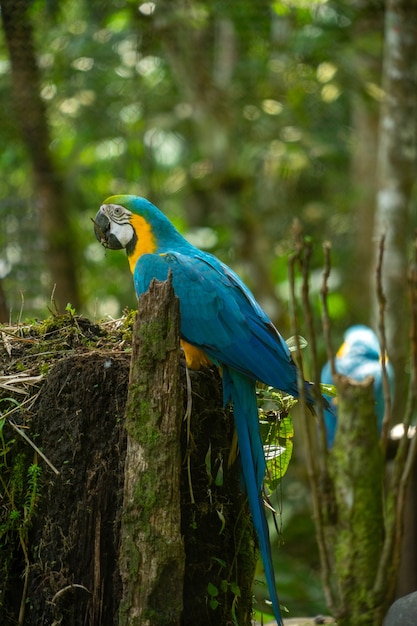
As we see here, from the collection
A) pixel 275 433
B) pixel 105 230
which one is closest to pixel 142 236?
pixel 105 230

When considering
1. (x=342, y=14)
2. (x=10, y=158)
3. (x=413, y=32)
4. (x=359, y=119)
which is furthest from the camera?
(x=359, y=119)

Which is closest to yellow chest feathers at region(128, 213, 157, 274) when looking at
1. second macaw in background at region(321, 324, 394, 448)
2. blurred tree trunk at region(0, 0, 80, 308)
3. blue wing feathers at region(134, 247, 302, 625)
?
blue wing feathers at region(134, 247, 302, 625)

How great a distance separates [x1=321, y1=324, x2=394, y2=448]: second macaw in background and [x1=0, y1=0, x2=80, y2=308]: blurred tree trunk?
2015 millimetres

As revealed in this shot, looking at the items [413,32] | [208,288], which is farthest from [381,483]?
[413,32]

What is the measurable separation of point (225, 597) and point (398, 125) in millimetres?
3847

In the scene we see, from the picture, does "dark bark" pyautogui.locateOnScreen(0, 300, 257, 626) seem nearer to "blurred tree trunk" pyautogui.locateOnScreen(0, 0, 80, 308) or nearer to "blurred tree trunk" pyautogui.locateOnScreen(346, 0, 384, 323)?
"blurred tree trunk" pyautogui.locateOnScreen(0, 0, 80, 308)

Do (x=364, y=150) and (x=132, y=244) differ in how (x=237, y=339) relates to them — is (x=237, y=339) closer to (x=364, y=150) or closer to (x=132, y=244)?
(x=132, y=244)

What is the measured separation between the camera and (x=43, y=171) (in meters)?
6.34

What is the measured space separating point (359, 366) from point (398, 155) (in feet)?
4.85

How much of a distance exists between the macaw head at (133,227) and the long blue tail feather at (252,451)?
0.65m

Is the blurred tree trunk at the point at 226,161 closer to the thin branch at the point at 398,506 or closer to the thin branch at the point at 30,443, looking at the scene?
the thin branch at the point at 30,443

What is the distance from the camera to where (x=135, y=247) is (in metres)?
2.94

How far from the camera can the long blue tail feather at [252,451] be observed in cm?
228

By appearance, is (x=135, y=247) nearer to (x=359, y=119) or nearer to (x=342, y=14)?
(x=342, y=14)
